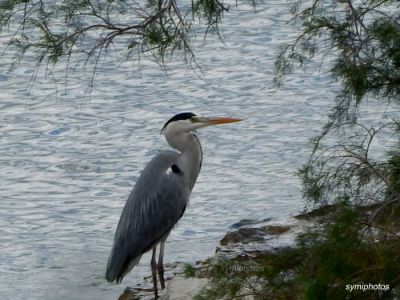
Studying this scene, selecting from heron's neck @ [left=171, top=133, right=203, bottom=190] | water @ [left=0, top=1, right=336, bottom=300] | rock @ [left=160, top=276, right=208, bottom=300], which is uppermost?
heron's neck @ [left=171, top=133, right=203, bottom=190]

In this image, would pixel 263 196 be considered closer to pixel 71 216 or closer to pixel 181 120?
pixel 71 216

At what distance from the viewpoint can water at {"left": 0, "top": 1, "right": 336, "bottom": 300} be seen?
571cm

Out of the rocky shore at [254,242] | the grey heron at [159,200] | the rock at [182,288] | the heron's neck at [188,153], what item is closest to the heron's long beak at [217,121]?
the grey heron at [159,200]

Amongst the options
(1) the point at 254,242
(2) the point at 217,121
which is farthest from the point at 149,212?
(1) the point at 254,242

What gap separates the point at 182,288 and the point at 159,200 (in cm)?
56

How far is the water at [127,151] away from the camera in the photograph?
5711 millimetres

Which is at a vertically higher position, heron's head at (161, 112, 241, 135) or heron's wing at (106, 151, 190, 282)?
heron's head at (161, 112, 241, 135)

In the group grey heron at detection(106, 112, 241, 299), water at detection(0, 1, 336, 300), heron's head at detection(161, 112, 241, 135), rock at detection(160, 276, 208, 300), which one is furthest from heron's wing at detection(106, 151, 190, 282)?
water at detection(0, 1, 336, 300)

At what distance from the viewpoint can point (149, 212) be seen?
176 inches

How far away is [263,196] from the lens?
6441mm

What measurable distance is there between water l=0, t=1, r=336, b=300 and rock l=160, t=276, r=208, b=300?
3.18 feet

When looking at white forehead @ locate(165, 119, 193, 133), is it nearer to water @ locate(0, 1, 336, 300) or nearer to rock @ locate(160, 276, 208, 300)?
rock @ locate(160, 276, 208, 300)

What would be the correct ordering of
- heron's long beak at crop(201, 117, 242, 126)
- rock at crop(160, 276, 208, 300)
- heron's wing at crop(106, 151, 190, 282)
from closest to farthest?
rock at crop(160, 276, 208, 300), heron's wing at crop(106, 151, 190, 282), heron's long beak at crop(201, 117, 242, 126)

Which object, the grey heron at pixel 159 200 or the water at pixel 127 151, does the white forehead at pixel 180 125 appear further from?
the water at pixel 127 151
